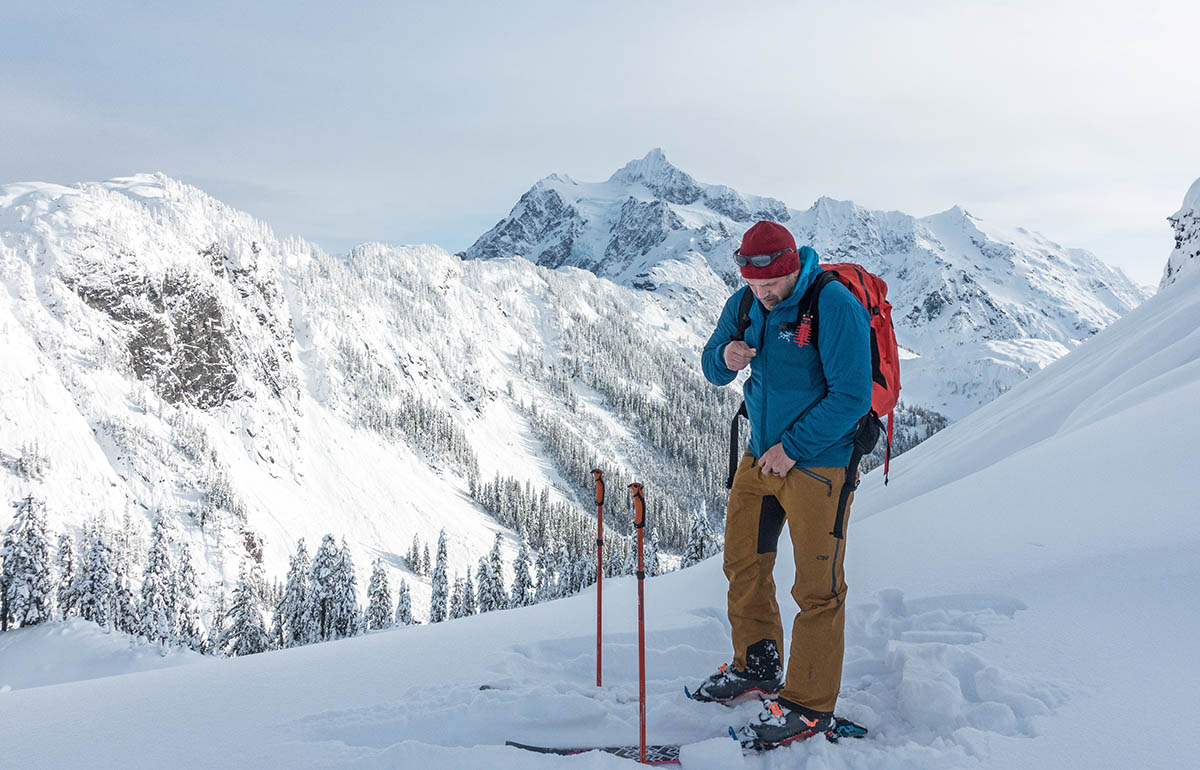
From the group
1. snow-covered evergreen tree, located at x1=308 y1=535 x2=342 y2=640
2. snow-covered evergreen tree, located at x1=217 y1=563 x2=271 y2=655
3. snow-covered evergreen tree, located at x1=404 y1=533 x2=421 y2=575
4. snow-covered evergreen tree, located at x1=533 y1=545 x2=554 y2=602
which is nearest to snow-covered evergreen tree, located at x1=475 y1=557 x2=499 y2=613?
snow-covered evergreen tree, located at x1=533 y1=545 x2=554 y2=602

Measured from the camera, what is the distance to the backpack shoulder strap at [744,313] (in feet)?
14.1

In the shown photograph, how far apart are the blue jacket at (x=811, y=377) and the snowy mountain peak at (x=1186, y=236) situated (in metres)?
56.3

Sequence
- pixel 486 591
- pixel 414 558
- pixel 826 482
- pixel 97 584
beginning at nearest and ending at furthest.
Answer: pixel 826 482, pixel 97 584, pixel 486 591, pixel 414 558

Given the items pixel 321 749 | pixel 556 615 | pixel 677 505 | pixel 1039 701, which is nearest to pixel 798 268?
pixel 1039 701

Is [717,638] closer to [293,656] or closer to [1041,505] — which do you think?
[1041,505]

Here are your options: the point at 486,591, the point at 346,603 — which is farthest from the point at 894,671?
the point at 486,591

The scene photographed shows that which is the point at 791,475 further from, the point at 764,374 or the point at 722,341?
the point at 722,341

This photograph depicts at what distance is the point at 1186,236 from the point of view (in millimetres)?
47250

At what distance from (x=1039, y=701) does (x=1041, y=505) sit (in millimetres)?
2956

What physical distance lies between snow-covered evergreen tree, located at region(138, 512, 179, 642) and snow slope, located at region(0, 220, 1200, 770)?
48691 millimetres

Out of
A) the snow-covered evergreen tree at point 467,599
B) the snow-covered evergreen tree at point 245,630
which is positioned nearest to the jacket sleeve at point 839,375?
the snow-covered evergreen tree at point 245,630

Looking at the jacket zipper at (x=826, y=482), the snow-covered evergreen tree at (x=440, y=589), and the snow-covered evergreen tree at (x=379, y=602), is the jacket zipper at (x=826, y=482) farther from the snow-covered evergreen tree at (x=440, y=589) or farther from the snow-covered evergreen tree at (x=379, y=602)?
the snow-covered evergreen tree at (x=379, y=602)

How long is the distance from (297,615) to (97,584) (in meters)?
13.7

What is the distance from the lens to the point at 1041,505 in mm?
5555
